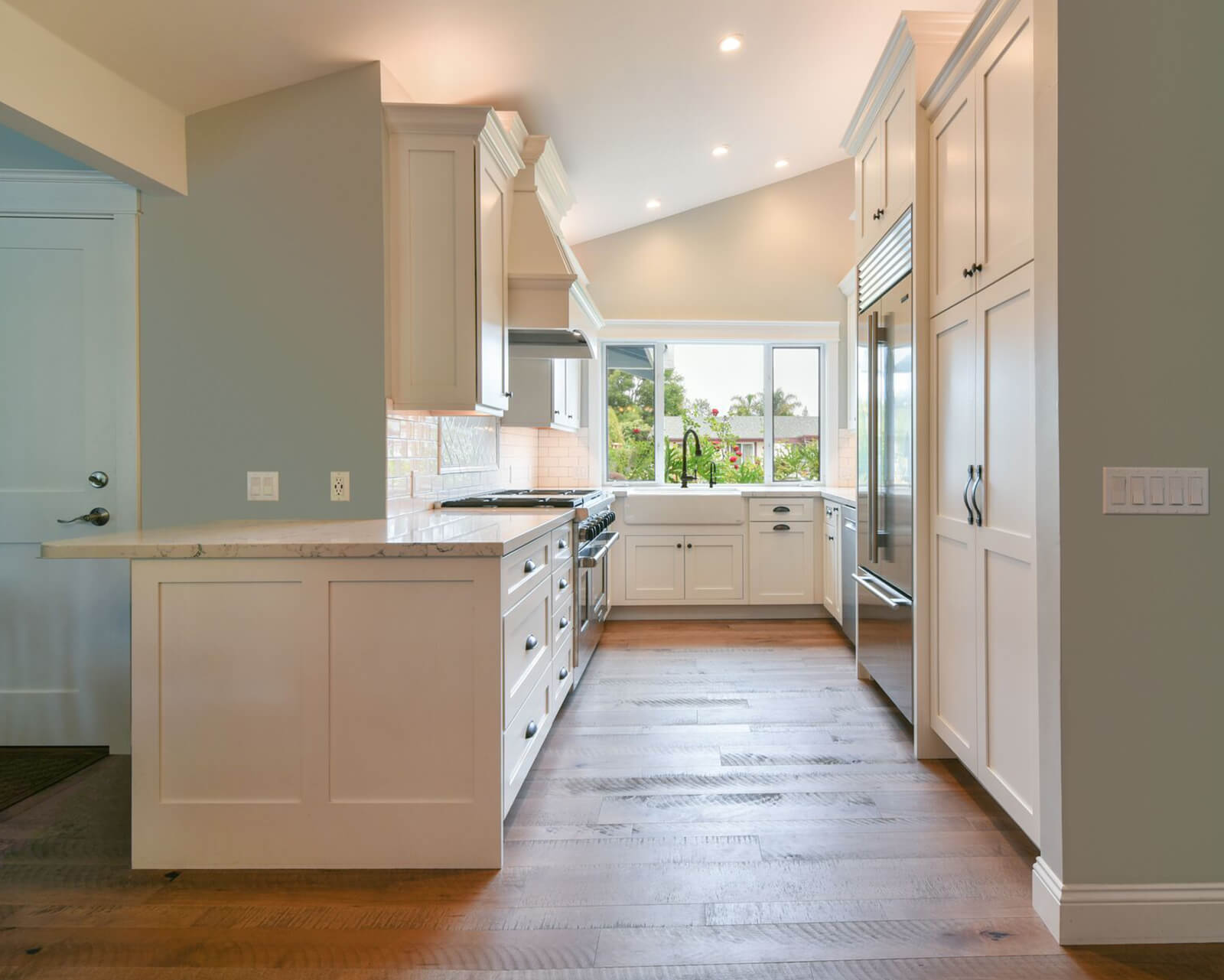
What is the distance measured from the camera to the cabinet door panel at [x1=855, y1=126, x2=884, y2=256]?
301cm

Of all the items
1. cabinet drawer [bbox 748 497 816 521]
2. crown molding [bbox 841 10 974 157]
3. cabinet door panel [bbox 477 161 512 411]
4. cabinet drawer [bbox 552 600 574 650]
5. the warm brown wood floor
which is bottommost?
the warm brown wood floor

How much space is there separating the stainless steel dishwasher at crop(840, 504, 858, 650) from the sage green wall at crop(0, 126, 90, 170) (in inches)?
149

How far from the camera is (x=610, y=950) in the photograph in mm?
1570

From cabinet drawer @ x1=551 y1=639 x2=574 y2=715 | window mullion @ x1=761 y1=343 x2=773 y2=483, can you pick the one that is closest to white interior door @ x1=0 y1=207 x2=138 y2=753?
cabinet drawer @ x1=551 y1=639 x2=574 y2=715

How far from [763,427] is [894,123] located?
291 cm

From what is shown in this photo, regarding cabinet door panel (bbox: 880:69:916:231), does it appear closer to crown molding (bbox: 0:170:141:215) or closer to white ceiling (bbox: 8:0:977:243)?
white ceiling (bbox: 8:0:977:243)

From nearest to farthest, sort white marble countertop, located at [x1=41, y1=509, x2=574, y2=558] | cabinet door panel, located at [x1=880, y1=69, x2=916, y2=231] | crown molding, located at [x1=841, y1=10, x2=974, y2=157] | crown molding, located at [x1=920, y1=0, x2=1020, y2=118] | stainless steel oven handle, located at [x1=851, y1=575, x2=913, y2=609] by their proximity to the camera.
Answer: white marble countertop, located at [x1=41, y1=509, x2=574, y2=558] → crown molding, located at [x1=920, y1=0, x2=1020, y2=118] → crown molding, located at [x1=841, y1=10, x2=974, y2=157] → cabinet door panel, located at [x1=880, y1=69, x2=916, y2=231] → stainless steel oven handle, located at [x1=851, y1=575, x2=913, y2=609]

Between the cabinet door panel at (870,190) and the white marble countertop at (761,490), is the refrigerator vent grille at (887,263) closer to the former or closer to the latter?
the cabinet door panel at (870,190)

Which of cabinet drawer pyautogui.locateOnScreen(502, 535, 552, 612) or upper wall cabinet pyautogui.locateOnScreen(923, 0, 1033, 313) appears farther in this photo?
cabinet drawer pyautogui.locateOnScreen(502, 535, 552, 612)

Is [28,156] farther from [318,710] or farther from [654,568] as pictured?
[654,568]

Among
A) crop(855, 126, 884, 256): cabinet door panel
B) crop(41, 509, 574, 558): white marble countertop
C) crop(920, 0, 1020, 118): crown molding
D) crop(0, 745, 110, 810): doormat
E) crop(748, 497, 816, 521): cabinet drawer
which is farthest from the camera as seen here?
crop(748, 497, 816, 521): cabinet drawer

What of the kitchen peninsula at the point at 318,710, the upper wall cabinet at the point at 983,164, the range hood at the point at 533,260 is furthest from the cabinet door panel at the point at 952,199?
the kitchen peninsula at the point at 318,710

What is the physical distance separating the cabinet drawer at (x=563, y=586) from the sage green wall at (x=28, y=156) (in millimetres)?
2278

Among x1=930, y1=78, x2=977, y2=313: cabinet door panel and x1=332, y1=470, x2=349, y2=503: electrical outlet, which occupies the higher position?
x1=930, y1=78, x2=977, y2=313: cabinet door panel
